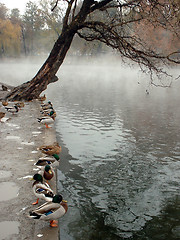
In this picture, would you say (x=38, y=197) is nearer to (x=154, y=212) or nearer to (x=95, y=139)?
(x=154, y=212)

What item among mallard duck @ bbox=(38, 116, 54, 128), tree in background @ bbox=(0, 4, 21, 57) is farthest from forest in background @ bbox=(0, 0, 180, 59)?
mallard duck @ bbox=(38, 116, 54, 128)

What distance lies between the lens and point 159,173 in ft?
28.8

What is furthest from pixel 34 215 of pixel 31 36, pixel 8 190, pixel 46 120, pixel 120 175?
pixel 31 36

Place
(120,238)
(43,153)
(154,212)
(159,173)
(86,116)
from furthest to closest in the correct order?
1. (86,116)
2. (159,173)
3. (43,153)
4. (154,212)
5. (120,238)

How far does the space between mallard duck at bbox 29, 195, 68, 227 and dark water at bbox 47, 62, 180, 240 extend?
120cm

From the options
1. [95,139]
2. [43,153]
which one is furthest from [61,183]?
[95,139]

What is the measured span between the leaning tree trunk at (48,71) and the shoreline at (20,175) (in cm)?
508

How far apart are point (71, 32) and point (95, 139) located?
658 centimetres

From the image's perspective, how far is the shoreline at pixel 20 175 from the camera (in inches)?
171

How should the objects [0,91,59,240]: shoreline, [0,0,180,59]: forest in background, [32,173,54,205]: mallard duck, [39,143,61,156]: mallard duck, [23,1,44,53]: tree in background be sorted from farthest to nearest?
[23,1,44,53]: tree in background < [0,0,180,59]: forest in background < [39,143,61,156]: mallard duck < [32,173,54,205]: mallard duck < [0,91,59,240]: shoreline

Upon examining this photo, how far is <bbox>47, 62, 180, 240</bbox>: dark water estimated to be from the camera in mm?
5922

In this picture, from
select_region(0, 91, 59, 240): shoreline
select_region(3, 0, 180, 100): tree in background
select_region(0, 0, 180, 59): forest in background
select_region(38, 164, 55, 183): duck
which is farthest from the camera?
select_region(0, 0, 180, 59): forest in background

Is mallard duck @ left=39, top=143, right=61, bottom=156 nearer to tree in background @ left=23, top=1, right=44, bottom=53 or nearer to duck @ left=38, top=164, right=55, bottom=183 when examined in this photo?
duck @ left=38, top=164, right=55, bottom=183

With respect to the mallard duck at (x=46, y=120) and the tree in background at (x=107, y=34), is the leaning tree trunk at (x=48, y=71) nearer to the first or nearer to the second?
the tree in background at (x=107, y=34)
